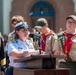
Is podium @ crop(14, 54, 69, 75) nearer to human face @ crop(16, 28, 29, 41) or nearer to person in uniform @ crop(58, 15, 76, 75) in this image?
human face @ crop(16, 28, 29, 41)

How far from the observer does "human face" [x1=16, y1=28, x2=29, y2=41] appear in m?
4.94

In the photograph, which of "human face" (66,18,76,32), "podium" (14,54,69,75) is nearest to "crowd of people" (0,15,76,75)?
"human face" (66,18,76,32)

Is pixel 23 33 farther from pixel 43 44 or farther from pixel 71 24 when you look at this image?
pixel 43 44

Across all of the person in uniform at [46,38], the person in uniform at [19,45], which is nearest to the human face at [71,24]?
the person in uniform at [46,38]

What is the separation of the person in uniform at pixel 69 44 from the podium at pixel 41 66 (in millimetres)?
1422

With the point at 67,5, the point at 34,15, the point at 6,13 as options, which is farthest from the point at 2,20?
the point at 67,5

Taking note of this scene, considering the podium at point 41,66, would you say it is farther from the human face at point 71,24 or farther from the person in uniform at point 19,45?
the human face at point 71,24

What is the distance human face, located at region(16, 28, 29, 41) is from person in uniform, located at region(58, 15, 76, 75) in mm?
997

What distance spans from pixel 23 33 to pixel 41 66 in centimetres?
82

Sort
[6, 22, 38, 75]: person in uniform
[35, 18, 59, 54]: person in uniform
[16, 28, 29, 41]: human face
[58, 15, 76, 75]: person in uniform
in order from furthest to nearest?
[35, 18, 59, 54]: person in uniform, [58, 15, 76, 75]: person in uniform, [16, 28, 29, 41]: human face, [6, 22, 38, 75]: person in uniform

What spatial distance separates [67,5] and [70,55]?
1414cm

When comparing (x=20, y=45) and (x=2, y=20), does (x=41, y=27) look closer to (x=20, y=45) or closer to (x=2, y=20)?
(x=20, y=45)

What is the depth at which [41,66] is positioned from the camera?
14.1 feet

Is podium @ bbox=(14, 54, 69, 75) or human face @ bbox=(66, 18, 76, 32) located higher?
human face @ bbox=(66, 18, 76, 32)
